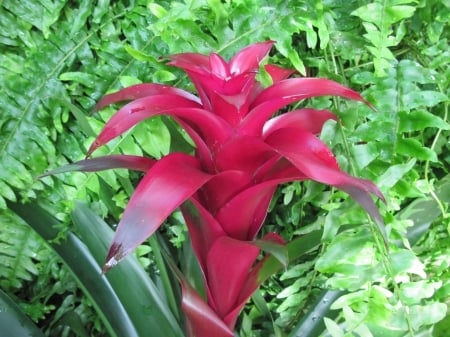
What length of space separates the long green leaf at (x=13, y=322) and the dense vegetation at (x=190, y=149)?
10cm

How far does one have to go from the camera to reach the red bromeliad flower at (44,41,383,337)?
22.1 inches

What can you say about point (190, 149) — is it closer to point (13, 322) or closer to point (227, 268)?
point (227, 268)

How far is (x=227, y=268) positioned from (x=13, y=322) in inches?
19.2

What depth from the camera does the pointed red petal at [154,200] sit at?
1.61ft

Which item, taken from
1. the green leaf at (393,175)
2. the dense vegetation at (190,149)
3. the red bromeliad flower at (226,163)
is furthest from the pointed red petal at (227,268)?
the green leaf at (393,175)

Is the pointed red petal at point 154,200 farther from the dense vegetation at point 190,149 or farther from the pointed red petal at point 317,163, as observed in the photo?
the dense vegetation at point 190,149

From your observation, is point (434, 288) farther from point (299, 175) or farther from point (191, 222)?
point (191, 222)

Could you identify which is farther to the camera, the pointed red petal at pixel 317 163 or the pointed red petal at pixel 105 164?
the pointed red petal at pixel 105 164

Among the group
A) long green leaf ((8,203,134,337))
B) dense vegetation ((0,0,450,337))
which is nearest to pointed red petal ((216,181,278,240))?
dense vegetation ((0,0,450,337))

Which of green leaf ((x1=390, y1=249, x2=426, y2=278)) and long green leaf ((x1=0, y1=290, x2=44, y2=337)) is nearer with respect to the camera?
green leaf ((x1=390, y1=249, x2=426, y2=278))

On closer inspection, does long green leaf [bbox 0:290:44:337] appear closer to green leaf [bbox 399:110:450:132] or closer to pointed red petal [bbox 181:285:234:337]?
pointed red petal [bbox 181:285:234:337]

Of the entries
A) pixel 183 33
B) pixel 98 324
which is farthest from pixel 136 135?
pixel 98 324

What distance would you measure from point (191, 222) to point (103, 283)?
293 mm

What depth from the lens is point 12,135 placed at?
3.25ft
